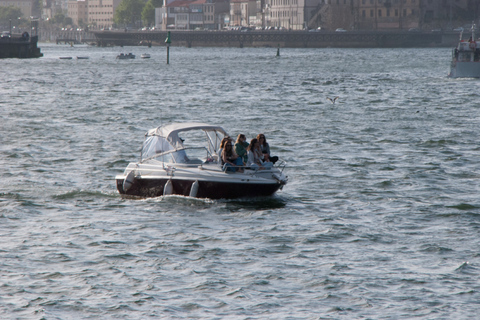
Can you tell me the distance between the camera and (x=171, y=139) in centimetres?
2480

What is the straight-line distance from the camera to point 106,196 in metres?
26.4

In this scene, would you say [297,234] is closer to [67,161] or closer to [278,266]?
[278,266]

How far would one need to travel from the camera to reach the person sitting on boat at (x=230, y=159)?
23078mm

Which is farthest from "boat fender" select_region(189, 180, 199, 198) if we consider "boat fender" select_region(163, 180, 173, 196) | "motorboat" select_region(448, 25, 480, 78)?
"motorboat" select_region(448, 25, 480, 78)

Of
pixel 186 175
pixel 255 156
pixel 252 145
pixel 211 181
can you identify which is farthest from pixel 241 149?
pixel 186 175

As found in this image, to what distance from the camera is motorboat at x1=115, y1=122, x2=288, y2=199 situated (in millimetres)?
23125

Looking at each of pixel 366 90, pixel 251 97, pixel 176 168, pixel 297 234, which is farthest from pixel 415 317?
pixel 366 90

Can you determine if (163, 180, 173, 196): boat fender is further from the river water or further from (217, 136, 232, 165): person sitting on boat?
(217, 136, 232, 165): person sitting on boat

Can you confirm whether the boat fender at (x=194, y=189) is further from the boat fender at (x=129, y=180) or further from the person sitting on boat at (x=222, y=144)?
the boat fender at (x=129, y=180)

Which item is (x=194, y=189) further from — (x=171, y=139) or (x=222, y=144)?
(x=171, y=139)

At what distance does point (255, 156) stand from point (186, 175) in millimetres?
2251

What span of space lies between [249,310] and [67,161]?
19.6 meters

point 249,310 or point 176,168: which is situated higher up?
point 176,168

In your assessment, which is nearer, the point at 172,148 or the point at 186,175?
the point at 186,175
